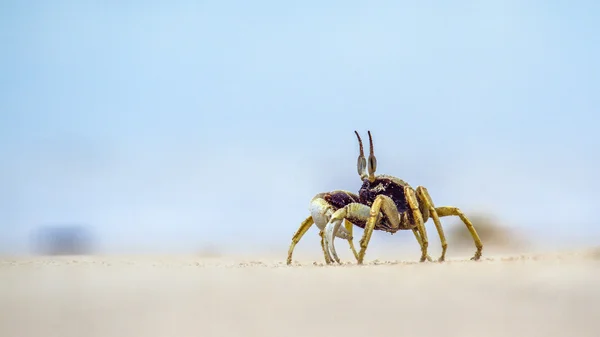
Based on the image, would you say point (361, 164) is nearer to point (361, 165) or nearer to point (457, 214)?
point (361, 165)

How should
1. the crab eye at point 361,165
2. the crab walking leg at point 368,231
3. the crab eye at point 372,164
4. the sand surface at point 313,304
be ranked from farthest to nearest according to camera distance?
the crab eye at point 361,165
the crab eye at point 372,164
the crab walking leg at point 368,231
the sand surface at point 313,304

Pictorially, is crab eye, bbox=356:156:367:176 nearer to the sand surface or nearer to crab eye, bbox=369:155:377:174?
crab eye, bbox=369:155:377:174

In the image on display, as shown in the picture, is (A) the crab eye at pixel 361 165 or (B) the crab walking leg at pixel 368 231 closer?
(B) the crab walking leg at pixel 368 231

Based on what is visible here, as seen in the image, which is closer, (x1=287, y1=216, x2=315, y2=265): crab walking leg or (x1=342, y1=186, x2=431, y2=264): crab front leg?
(x1=342, y1=186, x2=431, y2=264): crab front leg

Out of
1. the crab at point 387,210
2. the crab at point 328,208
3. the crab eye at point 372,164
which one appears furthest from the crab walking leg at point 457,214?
the crab eye at point 372,164

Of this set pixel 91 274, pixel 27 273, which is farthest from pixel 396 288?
pixel 27 273

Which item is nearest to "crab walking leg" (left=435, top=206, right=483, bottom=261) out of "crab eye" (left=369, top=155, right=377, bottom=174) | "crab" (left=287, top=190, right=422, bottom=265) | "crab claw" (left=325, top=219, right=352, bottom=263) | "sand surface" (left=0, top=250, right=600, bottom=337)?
"crab" (left=287, top=190, right=422, bottom=265)

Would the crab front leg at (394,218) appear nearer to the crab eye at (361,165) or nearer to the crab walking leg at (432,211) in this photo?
the crab walking leg at (432,211)

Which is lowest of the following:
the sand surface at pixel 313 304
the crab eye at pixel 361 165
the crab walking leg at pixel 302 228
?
the crab walking leg at pixel 302 228
